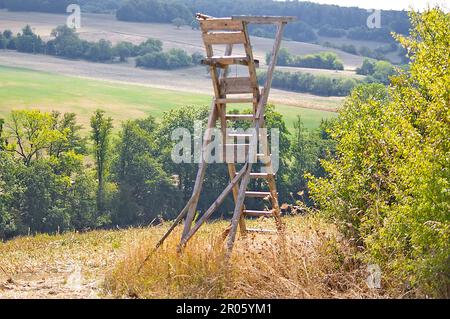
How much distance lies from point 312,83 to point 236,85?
99.6 metres

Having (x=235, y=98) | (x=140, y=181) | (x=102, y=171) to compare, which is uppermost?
(x=235, y=98)

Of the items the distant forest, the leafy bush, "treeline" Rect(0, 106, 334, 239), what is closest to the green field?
"treeline" Rect(0, 106, 334, 239)

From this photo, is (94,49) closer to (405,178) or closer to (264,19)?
(264,19)

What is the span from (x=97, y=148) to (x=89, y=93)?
3496 cm

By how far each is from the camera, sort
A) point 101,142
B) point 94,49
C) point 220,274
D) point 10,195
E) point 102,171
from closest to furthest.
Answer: point 220,274
point 10,195
point 101,142
point 102,171
point 94,49

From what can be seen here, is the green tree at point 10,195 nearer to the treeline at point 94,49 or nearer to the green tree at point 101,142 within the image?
the green tree at point 101,142

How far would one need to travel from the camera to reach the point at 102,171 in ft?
208

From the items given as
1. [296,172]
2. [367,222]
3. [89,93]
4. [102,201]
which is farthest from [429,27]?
[89,93]

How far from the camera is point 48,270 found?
38.2 feet

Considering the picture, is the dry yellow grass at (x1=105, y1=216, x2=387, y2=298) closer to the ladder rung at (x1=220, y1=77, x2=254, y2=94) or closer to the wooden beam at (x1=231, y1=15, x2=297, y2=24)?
the ladder rung at (x1=220, y1=77, x2=254, y2=94)

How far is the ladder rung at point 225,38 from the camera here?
1045 cm

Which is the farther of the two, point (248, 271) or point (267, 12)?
point (267, 12)

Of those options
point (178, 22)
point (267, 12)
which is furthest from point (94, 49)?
point (267, 12)

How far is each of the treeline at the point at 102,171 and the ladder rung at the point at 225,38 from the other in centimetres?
4085
